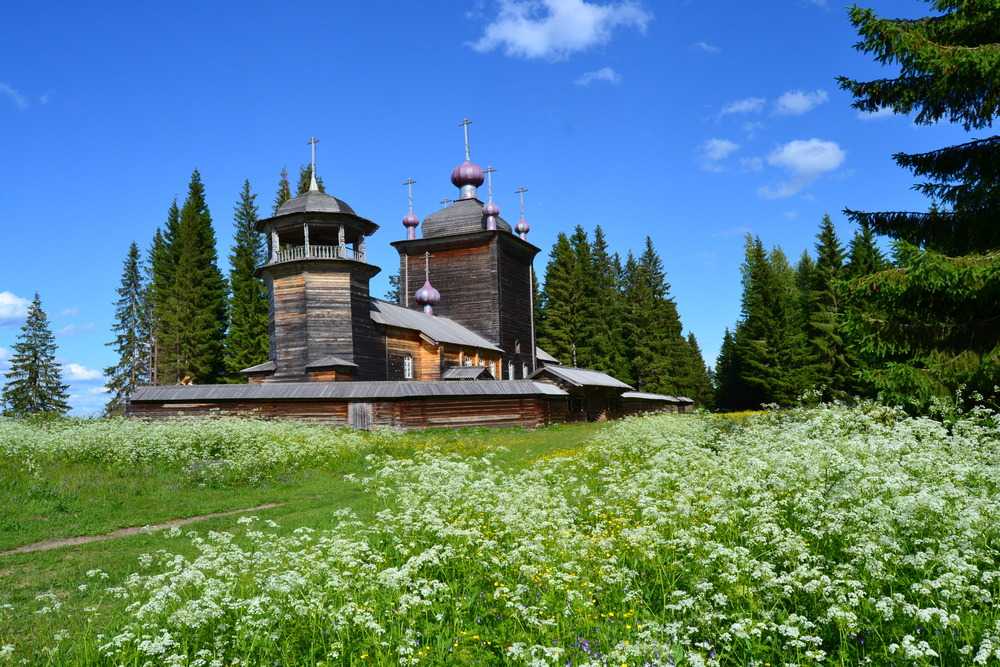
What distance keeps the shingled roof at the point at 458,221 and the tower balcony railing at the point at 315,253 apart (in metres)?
10.9

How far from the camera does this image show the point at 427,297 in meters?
40.3

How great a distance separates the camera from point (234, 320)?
44.8 m

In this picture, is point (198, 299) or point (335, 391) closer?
point (335, 391)

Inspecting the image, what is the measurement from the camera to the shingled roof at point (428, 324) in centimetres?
3303

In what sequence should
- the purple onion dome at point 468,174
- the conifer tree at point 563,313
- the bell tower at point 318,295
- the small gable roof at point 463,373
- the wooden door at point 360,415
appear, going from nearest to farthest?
the wooden door at point 360,415
the bell tower at point 318,295
the small gable roof at point 463,373
the purple onion dome at point 468,174
the conifer tree at point 563,313

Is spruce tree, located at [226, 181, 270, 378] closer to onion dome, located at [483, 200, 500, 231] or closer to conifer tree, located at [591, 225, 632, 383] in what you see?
onion dome, located at [483, 200, 500, 231]

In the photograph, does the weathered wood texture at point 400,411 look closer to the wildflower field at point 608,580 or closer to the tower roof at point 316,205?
the tower roof at point 316,205

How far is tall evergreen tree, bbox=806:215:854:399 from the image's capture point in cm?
4217

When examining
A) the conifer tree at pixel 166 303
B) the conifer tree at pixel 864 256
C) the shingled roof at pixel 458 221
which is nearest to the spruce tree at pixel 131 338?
the conifer tree at pixel 166 303

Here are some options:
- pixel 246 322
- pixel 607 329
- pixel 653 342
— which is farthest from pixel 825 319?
pixel 246 322

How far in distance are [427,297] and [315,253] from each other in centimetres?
1104

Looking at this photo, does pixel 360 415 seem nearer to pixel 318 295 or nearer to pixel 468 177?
pixel 318 295

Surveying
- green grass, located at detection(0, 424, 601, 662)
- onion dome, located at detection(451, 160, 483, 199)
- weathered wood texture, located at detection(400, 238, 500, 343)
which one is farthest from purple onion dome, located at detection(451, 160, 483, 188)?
green grass, located at detection(0, 424, 601, 662)

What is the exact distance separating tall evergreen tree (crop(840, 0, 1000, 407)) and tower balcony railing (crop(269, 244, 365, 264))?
71.0 feet
